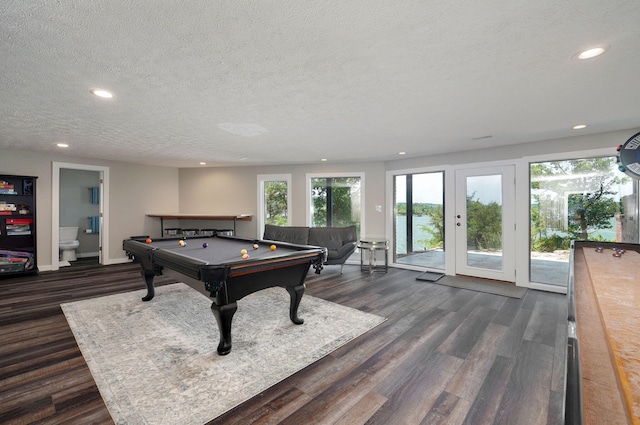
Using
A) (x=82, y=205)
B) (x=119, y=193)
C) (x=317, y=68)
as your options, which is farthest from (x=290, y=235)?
(x=82, y=205)

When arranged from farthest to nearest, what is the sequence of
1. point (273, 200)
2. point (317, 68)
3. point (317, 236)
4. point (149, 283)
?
1. point (273, 200)
2. point (317, 236)
3. point (149, 283)
4. point (317, 68)

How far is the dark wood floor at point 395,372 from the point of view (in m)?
1.71

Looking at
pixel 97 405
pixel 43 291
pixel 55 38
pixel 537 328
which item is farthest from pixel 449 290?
pixel 43 291

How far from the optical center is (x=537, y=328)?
2.91 meters

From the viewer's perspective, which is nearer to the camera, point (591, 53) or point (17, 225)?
point (591, 53)

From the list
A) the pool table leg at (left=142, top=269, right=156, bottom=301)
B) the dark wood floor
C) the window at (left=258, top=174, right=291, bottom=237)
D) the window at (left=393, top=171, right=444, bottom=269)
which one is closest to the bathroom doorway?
the pool table leg at (left=142, top=269, right=156, bottom=301)

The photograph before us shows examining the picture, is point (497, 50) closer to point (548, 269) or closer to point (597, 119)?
point (597, 119)

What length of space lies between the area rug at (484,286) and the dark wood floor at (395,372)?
0.39 m

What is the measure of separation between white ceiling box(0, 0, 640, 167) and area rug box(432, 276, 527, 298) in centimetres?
229

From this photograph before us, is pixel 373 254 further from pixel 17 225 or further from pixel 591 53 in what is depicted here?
pixel 17 225

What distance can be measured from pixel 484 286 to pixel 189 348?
425 cm

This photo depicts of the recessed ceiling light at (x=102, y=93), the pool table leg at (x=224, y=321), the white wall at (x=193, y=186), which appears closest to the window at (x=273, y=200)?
the white wall at (x=193, y=186)

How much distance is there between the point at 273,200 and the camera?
272 inches

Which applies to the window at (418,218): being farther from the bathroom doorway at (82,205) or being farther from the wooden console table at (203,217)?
the bathroom doorway at (82,205)
